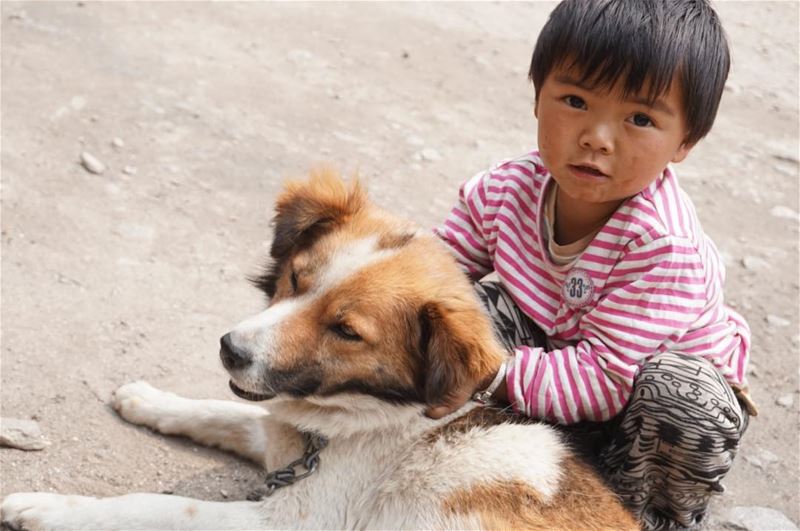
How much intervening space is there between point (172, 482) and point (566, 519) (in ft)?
4.73

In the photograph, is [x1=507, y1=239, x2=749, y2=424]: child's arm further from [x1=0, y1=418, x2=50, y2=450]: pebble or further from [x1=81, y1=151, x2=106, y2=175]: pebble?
[x1=81, y1=151, x2=106, y2=175]: pebble

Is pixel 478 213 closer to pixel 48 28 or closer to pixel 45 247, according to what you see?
pixel 45 247

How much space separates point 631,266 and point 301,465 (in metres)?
1.26

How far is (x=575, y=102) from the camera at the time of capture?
10.1 feet

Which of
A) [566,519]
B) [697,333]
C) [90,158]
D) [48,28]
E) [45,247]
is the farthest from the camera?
[48,28]

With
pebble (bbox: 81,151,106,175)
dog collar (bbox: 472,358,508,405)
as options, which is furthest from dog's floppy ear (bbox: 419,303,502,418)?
pebble (bbox: 81,151,106,175)

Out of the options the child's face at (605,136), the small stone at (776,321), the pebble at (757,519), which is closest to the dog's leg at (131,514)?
the child's face at (605,136)

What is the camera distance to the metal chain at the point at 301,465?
3.12 metres

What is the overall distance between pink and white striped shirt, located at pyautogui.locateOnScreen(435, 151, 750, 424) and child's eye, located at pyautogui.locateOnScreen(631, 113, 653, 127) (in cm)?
29

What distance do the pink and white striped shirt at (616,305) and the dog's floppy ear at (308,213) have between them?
2.07 feet

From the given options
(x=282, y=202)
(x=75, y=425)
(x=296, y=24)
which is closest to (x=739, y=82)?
(x=296, y=24)

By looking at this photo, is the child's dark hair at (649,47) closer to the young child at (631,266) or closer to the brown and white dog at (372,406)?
the young child at (631,266)

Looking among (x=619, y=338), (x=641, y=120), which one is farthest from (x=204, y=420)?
(x=641, y=120)

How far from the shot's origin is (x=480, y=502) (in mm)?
3016
